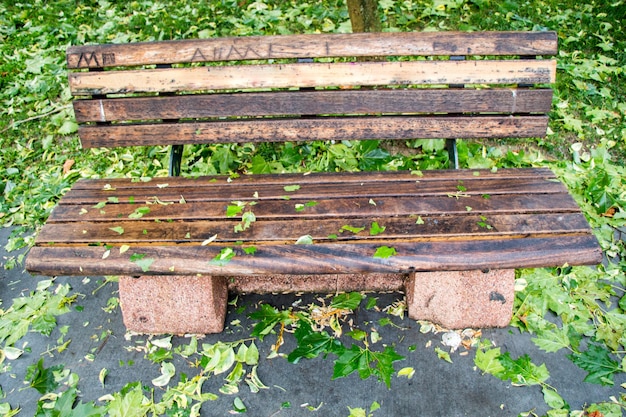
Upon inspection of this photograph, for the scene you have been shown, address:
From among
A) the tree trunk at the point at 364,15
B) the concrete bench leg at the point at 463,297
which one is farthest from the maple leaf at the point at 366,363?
the tree trunk at the point at 364,15

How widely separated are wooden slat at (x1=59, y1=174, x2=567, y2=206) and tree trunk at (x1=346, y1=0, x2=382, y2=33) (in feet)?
5.35

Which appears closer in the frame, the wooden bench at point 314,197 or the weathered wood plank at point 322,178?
the wooden bench at point 314,197

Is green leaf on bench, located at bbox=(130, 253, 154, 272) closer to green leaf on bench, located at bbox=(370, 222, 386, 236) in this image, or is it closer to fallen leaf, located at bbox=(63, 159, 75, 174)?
green leaf on bench, located at bbox=(370, 222, 386, 236)

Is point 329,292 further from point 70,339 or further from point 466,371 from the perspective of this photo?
point 70,339

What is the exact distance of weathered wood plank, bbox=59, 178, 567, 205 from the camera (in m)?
2.28

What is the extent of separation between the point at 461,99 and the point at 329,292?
1139 millimetres

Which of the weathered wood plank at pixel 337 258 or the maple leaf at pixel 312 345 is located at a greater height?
the weathered wood plank at pixel 337 258

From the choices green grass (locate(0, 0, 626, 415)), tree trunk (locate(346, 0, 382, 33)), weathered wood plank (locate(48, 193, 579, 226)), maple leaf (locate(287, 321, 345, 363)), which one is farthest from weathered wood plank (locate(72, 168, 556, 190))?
tree trunk (locate(346, 0, 382, 33))

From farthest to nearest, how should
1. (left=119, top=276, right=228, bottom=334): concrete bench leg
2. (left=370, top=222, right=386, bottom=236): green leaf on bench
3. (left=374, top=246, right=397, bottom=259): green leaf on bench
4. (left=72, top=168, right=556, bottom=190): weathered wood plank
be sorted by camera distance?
(left=72, top=168, right=556, bottom=190): weathered wood plank, (left=119, top=276, right=228, bottom=334): concrete bench leg, (left=370, top=222, right=386, bottom=236): green leaf on bench, (left=374, top=246, right=397, bottom=259): green leaf on bench

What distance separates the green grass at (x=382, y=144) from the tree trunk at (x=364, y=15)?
0.63 m

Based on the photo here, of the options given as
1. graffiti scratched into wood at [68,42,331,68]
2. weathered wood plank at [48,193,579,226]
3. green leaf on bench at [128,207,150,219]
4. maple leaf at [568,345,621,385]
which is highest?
graffiti scratched into wood at [68,42,331,68]

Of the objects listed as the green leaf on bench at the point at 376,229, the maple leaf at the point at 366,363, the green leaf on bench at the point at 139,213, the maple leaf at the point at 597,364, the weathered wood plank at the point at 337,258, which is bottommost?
the maple leaf at the point at 597,364

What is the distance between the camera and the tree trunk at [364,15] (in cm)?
357

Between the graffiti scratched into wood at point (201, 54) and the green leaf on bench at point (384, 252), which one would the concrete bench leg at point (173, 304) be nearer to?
the green leaf on bench at point (384, 252)
